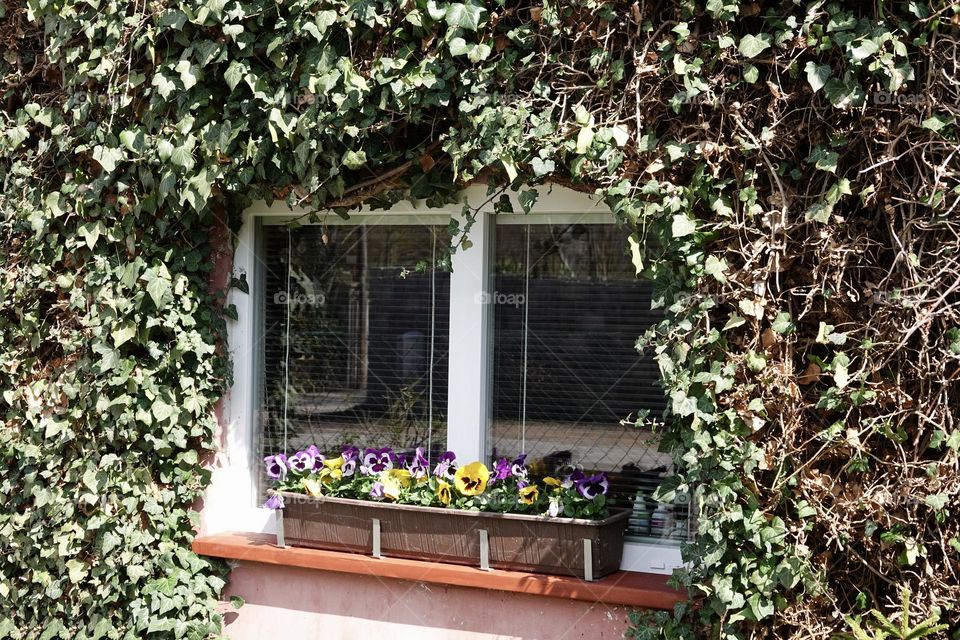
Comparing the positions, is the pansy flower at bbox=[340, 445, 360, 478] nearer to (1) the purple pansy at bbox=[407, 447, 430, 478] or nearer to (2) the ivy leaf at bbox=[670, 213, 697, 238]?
(1) the purple pansy at bbox=[407, 447, 430, 478]

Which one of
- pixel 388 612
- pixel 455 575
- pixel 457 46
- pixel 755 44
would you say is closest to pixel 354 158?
pixel 457 46

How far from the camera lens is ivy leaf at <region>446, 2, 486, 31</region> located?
9.65 feet

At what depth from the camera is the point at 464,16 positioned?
9.67ft

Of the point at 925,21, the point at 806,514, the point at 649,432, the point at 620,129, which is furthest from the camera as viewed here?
the point at 649,432

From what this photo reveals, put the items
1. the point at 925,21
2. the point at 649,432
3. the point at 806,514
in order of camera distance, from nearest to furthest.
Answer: the point at 925,21, the point at 806,514, the point at 649,432

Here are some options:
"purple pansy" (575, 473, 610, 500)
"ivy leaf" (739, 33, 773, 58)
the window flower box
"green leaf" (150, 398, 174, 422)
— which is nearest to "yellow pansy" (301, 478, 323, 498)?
the window flower box

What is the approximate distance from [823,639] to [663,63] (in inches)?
67.3

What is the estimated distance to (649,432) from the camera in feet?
10.5

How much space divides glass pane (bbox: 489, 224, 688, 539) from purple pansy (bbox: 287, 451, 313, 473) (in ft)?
2.27

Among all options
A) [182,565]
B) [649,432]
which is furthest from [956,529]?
[182,565]

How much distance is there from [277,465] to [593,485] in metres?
1.24

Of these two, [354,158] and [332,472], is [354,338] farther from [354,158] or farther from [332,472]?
[354,158]

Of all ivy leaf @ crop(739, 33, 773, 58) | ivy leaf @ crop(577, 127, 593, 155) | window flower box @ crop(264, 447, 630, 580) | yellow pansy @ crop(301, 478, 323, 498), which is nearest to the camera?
ivy leaf @ crop(739, 33, 773, 58)

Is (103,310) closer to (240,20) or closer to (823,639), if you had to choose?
(240,20)
